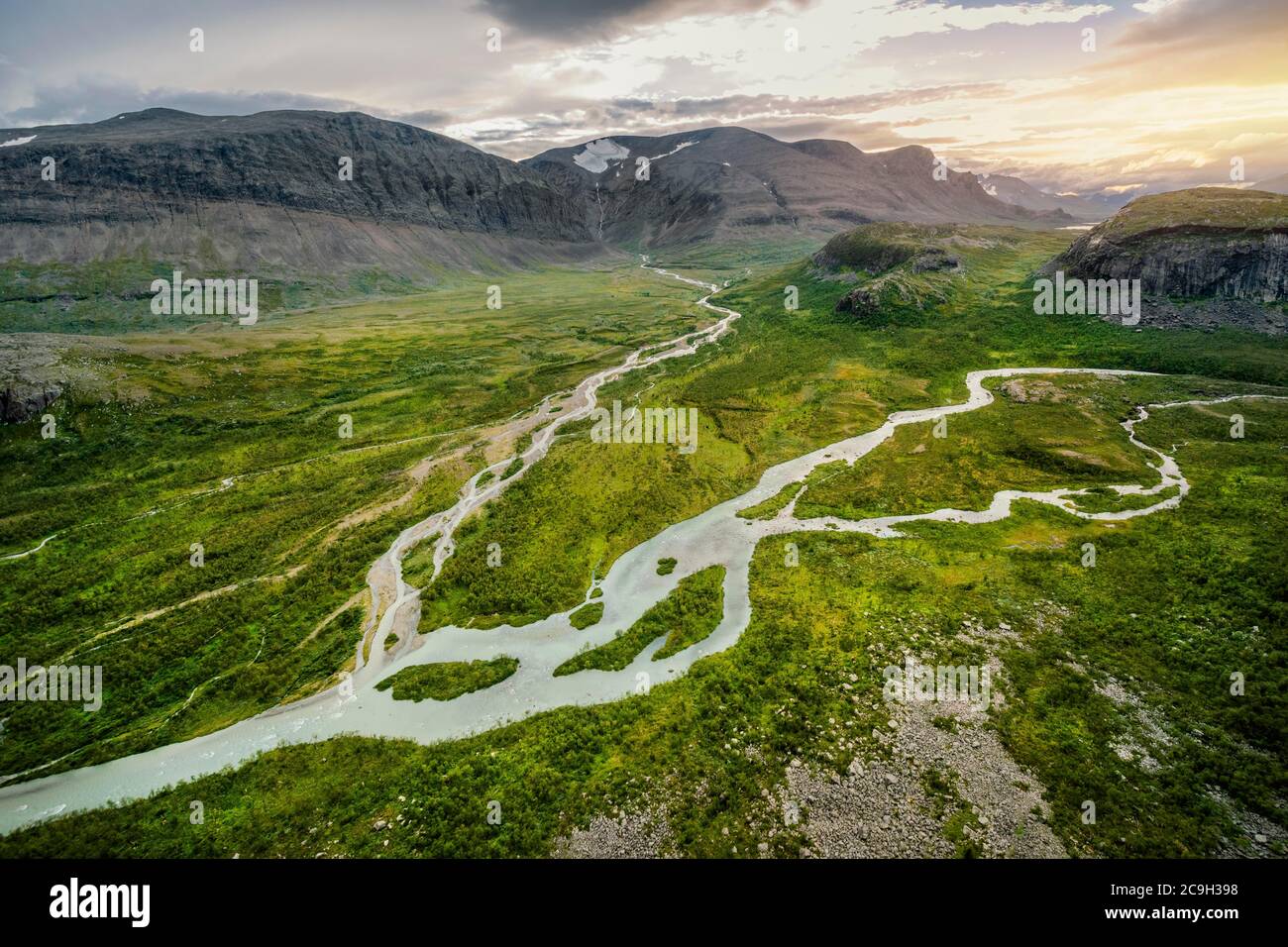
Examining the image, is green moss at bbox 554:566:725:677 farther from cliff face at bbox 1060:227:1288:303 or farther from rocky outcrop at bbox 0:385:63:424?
cliff face at bbox 1060:227:1288:303

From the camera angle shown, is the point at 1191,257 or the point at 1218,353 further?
the point at 1191,257

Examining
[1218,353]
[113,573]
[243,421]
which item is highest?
[1218,353]

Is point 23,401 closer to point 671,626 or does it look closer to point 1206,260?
point 671,626

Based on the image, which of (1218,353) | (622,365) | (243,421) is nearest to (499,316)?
(622,365)

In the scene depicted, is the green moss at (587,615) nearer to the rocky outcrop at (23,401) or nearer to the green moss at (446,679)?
the green moss at (446,679)

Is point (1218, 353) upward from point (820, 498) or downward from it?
upward

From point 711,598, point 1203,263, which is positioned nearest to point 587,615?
point 711,598

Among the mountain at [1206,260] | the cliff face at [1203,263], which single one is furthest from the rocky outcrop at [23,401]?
the cliff face at [1203,263]

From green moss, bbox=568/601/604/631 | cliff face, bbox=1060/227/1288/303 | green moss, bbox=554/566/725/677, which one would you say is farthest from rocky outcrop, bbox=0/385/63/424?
cliff face, bbox=1060/227/1288/303

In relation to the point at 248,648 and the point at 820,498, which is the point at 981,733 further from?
the point at 248,648
